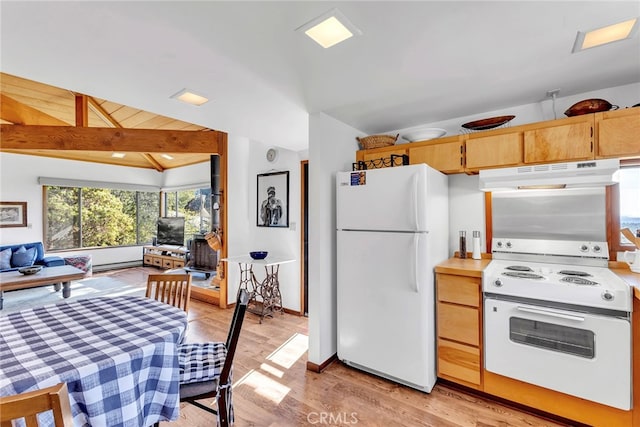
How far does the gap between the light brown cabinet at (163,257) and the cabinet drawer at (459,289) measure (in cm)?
568

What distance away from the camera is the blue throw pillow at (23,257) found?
506cm

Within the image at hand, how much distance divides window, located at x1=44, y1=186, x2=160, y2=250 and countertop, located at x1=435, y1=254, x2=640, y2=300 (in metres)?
7.74

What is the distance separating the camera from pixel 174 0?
4.13ft

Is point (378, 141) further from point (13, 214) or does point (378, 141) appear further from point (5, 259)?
point (13, 214)

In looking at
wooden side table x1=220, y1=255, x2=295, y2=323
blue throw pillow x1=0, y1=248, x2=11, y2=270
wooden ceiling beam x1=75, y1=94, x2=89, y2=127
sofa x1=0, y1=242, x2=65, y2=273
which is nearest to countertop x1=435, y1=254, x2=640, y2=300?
wooden side table x1=220, y1=255, x2=295, y2=323

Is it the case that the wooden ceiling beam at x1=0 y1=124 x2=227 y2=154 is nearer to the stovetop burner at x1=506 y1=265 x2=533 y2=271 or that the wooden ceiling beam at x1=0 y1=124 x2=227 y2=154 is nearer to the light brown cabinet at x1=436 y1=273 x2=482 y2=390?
the light brown cabinet at x1=436 y1=273 x2=482 y2=390

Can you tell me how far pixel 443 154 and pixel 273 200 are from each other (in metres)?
2.47

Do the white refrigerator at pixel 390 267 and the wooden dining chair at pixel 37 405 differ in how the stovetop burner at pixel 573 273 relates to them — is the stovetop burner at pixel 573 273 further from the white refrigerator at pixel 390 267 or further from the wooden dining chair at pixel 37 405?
the wooden dining chair at pixel 37 405

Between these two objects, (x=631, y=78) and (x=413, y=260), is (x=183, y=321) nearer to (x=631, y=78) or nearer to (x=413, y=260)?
(x=413, y=260)

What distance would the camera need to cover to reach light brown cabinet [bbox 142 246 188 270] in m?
6.54

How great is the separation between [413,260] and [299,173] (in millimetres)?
2206

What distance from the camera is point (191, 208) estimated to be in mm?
7160

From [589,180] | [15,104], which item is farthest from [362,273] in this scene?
[15,104]

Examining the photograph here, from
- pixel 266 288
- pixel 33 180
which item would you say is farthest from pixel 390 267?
pixel 33 180
